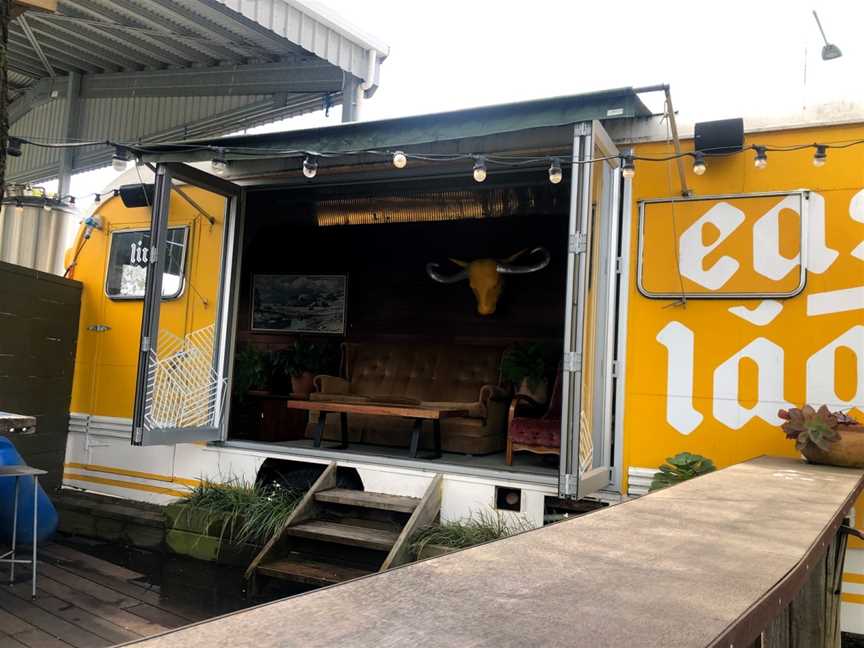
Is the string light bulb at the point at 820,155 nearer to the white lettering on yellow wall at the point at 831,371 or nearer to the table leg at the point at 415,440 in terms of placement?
the white lettering on yellow wall at the point at 831,371

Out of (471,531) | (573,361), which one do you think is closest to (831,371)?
(573,361)

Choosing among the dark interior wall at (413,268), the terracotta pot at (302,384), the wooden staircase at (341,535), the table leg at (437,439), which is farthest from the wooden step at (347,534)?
the dark interior wall at (413,268)

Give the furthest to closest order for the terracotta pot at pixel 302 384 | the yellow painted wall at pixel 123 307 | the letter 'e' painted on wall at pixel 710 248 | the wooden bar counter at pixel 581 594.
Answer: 1. the terracotta pot at pixel 302 384
2. the yellow painted wall at pixel 123 307
3. the letter 'e' painted on wall at pixel 710 248
4. the wooden bar counter at pixel 581 594

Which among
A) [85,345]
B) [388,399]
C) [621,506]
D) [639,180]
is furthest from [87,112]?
[621,506]

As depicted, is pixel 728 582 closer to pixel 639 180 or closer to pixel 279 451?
pixel 639 180

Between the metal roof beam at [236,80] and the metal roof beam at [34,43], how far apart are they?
993 mm

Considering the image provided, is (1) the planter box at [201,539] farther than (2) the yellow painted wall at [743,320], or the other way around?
(1) the planter box at [201,539]

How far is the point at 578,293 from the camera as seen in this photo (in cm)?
393

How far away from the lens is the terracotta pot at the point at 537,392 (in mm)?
6363

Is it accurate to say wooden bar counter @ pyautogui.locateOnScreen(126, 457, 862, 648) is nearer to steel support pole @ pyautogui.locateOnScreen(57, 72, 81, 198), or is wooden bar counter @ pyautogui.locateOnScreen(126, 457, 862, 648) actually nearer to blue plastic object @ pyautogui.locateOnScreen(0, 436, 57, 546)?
blue plastic object @ pyautogui.locateOnScreen(0, 436, 57, 546)

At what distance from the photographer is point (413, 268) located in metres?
7.83

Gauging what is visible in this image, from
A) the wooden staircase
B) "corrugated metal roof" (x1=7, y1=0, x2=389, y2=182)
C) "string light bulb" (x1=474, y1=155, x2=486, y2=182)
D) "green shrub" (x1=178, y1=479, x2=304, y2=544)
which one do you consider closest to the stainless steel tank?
"corrugated metal roof" (x1=7, y1=0, x2=389, y2=182)

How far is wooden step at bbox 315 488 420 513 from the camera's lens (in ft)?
15.6

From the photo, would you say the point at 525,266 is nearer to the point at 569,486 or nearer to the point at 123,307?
the point at 569,486
